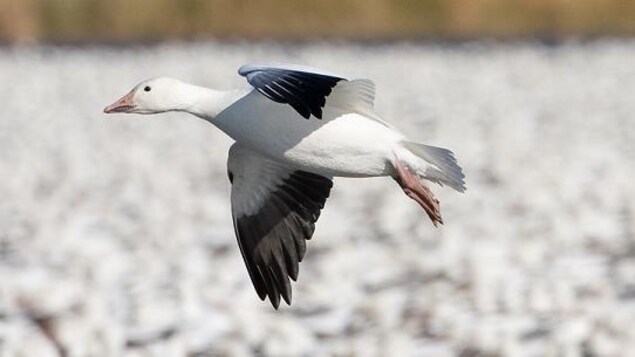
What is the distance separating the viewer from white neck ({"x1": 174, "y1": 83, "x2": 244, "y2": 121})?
5359mm

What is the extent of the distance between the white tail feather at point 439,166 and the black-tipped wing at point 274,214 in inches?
23.7

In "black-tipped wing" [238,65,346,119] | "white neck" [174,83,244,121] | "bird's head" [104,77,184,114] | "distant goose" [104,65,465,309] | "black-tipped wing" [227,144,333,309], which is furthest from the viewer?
"black-tipped wing" [227,144,333,309]

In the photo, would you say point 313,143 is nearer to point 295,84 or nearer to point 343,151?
point 343,151

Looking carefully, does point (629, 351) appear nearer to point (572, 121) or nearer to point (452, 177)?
point (452, 177)

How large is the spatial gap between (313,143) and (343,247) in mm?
5376

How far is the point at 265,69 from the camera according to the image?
5168 mm

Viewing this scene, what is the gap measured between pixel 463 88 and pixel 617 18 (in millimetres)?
6869

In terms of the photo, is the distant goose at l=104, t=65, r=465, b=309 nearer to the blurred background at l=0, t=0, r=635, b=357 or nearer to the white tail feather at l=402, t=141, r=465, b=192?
the white tail feather at l=402, t=141, r=465, b=192

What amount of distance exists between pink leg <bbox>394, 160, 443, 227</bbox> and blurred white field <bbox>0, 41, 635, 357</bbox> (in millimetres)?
2296

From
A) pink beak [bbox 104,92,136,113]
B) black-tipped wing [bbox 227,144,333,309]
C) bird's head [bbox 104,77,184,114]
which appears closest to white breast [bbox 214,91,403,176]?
bird's head [bbox 104,77,184,114]

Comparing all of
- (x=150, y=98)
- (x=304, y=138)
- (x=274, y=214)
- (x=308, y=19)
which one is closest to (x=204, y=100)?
(x=150, y=98)

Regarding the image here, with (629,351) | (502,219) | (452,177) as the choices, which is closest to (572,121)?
(502,219)

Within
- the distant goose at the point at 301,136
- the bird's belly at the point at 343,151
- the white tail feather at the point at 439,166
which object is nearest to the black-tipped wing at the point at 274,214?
the distant goose at the point at 301,136

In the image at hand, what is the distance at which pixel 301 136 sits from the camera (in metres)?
5.30
